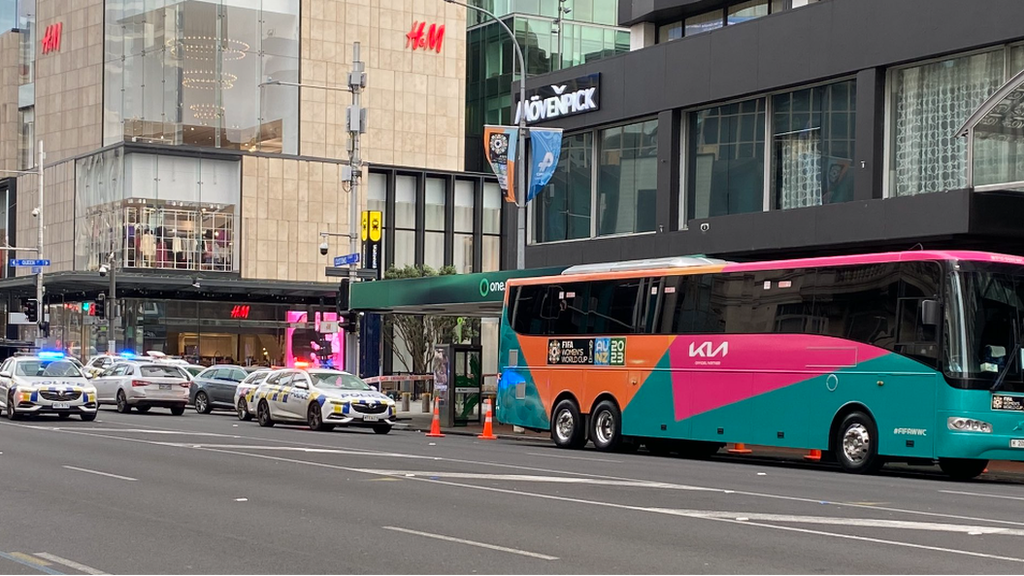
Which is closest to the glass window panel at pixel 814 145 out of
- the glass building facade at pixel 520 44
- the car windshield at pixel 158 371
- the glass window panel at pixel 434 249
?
the car windshield at pixel 158 371

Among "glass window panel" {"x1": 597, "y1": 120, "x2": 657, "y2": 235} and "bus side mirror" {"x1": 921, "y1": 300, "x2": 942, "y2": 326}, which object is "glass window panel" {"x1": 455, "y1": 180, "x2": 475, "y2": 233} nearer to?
"glass window panel" {"x1": 597, "y1": 120, "x2": 657, "y2": 235}

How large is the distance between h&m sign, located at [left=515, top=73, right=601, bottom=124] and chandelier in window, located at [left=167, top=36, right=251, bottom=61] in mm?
36741

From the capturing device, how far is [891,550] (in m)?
11.7

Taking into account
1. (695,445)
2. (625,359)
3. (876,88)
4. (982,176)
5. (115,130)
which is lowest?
(695,445)

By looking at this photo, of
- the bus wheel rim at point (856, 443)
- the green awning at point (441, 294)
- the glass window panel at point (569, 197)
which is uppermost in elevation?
the glass window panel at point (569, 197)

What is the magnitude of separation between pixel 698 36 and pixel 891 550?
24.0 metres

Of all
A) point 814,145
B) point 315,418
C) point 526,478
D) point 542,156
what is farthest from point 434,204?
point 526,478

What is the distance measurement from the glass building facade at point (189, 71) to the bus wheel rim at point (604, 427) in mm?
49525

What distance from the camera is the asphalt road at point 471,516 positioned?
11.0 meters

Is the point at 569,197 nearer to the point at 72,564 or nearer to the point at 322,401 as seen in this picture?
the point at 322,401

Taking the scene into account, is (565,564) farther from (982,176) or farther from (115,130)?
(115,130)

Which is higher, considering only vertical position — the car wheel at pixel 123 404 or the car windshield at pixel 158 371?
the car windshield at pixel 158 371

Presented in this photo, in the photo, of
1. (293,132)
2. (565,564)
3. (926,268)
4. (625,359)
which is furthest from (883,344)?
(293,132)

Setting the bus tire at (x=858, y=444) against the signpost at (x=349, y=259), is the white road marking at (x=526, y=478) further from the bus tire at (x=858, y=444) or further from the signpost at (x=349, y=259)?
the signpost at (x=349, y=259)
